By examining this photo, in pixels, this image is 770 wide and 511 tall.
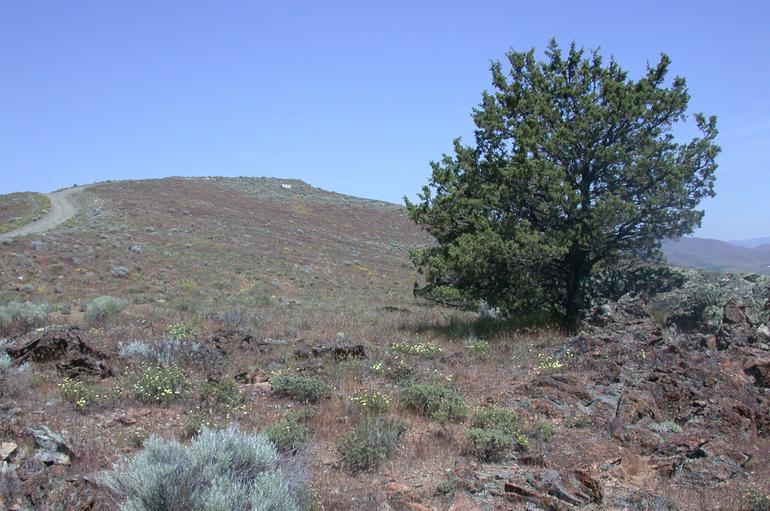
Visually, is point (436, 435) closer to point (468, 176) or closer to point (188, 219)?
point (468, 176)

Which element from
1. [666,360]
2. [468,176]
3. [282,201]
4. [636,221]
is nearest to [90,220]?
[282,201]

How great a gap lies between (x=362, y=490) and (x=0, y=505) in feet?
8.97

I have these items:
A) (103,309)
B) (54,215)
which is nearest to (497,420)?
Answer: (103,309)

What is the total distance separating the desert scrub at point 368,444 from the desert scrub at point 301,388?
148 cm

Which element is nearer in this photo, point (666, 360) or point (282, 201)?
point (666, 360)

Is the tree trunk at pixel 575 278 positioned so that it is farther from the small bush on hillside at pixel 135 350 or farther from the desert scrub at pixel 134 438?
the desert scrub at pixel 134 438

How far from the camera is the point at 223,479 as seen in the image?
13.5 ft

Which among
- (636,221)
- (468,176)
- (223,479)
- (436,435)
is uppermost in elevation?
(468,176)

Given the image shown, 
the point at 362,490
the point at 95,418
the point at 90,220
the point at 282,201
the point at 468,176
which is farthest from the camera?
the point at 282,201

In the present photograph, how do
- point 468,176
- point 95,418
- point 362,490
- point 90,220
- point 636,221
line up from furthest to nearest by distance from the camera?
point 90,220
point 468,176
point 636,221
point 95,418
point 362,490

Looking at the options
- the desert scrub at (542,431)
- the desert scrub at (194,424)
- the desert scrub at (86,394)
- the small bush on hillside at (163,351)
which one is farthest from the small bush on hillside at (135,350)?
the desert scrub at (542,431)

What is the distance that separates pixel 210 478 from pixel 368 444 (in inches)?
81.1

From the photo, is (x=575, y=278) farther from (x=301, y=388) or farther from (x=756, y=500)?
(x=756, y=500)

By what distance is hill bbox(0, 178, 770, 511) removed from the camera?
5270 mm
